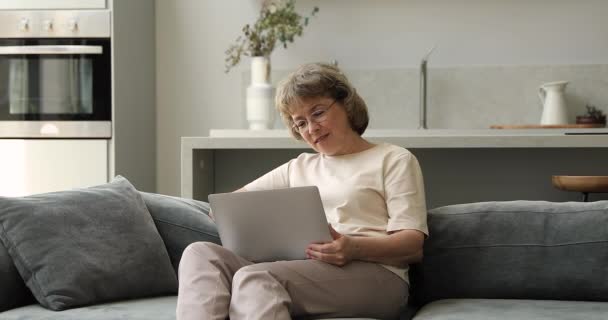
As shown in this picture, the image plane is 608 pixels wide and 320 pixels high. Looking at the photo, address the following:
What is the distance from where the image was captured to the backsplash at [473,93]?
4262 millimetres

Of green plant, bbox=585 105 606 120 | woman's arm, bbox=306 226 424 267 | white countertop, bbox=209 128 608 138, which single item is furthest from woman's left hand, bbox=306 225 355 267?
green plant, bbox=585 105 606 120

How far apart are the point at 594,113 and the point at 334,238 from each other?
256 centimetres

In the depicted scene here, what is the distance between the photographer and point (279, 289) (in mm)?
1907

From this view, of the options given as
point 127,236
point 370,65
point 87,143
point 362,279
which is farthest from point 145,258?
point 370,65

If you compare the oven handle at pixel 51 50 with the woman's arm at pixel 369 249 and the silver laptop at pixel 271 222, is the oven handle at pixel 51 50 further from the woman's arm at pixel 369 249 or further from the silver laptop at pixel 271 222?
the woman's arm at pixel 369 249

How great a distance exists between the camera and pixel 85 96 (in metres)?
4.03

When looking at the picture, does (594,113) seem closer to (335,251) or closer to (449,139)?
(449,139)

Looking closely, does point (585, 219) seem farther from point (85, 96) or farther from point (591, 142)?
point (85, 96)

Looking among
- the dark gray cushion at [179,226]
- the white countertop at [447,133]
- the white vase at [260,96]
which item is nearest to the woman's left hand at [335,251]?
the dark gray cushion at [179,226]

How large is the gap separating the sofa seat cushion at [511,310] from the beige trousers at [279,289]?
0.38ft

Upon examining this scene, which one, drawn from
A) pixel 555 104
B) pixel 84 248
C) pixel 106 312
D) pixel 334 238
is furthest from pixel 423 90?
pixel 106 312

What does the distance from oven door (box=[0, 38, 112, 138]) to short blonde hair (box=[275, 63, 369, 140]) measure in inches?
75.2

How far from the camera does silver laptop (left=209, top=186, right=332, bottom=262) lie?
2035 mm

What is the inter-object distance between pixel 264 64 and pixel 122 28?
2.40 feet
